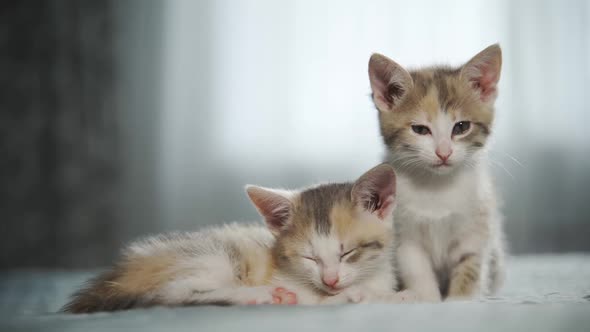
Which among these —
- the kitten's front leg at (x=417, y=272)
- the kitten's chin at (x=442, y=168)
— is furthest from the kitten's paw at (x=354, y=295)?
the kitten's chin at (x=442, y=168)

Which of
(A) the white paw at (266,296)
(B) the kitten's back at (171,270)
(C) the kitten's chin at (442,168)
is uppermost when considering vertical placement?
(C) the kitten's chin at (442,168)

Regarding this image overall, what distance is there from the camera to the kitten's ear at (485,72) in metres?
1.17

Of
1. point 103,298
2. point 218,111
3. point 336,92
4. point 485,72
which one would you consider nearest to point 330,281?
point 103,298

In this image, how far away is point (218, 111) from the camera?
2859 millimetres

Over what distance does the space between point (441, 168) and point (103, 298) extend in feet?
2.21

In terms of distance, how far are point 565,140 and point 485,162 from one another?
172cm

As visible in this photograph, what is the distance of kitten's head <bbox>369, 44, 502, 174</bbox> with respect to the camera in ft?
3.74

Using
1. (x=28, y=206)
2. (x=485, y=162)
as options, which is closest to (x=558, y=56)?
(x=485, y=162)

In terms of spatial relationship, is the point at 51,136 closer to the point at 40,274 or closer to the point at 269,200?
the point at 40,274

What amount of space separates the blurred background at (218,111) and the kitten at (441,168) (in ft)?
4.57

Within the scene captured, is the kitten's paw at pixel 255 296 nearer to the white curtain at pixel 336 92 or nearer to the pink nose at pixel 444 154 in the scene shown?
the pink nose at pixel 444 154

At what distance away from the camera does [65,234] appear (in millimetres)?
2830

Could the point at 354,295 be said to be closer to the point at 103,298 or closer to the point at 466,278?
the point at 466,278

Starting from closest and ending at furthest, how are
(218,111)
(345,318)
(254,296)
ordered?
(345,318), (254,296), (218,111)
